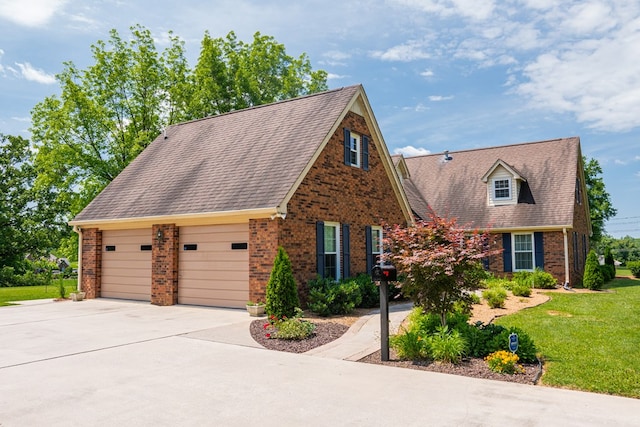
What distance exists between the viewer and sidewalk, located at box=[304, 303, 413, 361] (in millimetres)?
8227

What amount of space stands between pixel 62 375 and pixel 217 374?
2244 millimetres

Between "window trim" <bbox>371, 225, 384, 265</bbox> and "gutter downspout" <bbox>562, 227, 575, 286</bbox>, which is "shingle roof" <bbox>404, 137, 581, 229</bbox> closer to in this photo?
"gutter downspout" <bbox>562, 227, 575, 286</bbox>

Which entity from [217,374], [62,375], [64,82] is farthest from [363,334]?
[64,82]

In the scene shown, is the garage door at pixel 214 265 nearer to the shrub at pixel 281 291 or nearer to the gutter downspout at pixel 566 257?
the shrub at pixel 281 291

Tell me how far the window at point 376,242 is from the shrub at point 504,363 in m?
9.89

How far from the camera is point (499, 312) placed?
13211 millimetres

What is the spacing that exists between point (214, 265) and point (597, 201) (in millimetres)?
33110

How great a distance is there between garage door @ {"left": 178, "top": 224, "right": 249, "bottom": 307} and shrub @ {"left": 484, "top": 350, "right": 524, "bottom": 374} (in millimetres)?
7660

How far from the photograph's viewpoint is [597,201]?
36.5 m

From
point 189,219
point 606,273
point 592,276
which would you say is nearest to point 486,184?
point 592,276

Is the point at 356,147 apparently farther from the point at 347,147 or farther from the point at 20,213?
the point at 20,213

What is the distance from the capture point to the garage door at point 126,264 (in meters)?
15.8

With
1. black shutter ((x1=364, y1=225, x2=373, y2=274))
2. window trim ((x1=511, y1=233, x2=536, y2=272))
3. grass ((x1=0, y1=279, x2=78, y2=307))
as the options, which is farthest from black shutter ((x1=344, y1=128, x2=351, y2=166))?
grass ((x1=0, y1=279, x2=78, y2=307))

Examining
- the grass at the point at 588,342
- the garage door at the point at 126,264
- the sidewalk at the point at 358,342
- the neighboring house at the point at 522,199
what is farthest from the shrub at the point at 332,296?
the neighboring house at the point at 522,199
